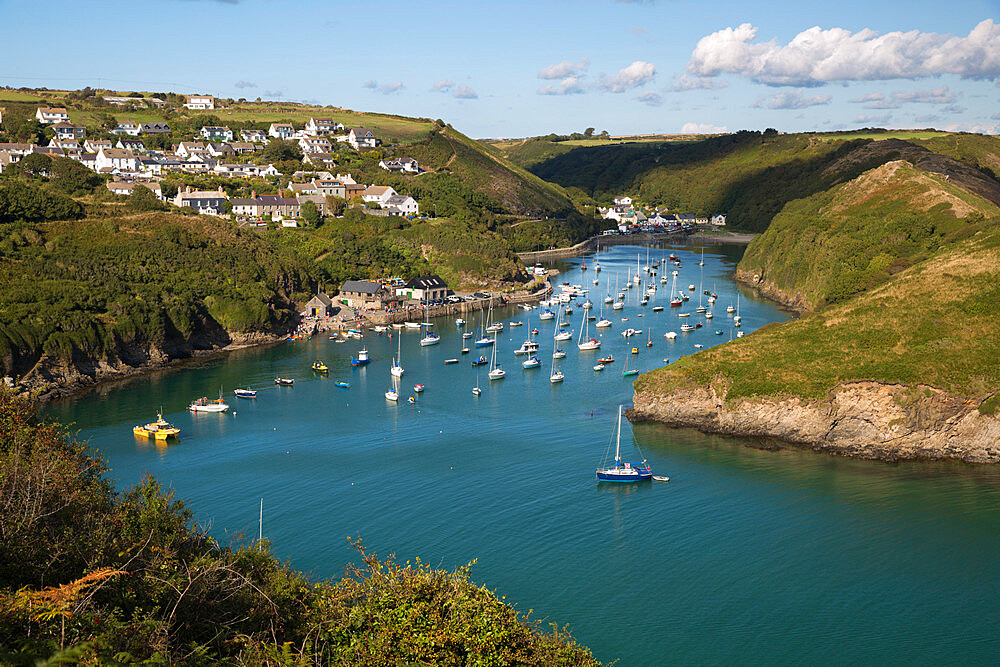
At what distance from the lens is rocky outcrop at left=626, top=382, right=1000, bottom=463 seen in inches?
1932

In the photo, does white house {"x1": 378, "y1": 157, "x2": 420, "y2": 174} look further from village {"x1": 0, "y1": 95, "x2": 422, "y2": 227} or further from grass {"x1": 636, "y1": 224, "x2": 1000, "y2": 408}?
grass {"x1": 636, "y1": 224, "x2": 1000, "y2": 408}

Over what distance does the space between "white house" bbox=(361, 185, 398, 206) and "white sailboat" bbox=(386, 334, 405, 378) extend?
5311 centimetres

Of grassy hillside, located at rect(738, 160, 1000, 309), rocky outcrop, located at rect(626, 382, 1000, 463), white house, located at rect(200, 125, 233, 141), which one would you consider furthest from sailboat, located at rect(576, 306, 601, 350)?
white house, located at rect(200, 125, 233, 141)

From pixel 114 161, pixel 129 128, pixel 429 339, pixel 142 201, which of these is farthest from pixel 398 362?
pixel 129 128

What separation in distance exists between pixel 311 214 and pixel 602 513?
91.2m

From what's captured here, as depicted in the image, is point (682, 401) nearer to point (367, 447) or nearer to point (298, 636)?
point (367, 447)

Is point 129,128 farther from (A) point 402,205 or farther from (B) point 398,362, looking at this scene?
(B) point 398,362

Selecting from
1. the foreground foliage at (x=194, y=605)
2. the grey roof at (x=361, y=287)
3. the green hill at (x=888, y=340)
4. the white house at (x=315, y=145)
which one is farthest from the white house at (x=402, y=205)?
the foreground foliage at (x=194, y=605)

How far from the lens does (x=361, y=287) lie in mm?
101125

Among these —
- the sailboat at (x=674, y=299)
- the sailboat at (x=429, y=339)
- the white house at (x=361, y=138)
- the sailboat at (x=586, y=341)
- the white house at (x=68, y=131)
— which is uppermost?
the white house at (x=361, y=138)

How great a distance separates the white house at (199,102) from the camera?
187750 mm

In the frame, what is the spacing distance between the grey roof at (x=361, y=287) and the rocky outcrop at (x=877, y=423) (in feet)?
185

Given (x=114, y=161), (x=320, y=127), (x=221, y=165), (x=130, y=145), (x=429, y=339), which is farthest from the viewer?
(x=320, y=127)

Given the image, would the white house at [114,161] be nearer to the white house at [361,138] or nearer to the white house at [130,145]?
the white house at [130,145]
